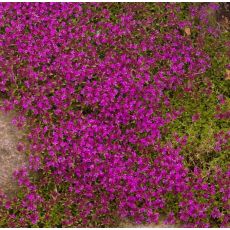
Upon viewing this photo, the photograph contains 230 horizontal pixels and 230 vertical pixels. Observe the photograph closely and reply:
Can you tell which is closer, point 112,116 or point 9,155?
point 9,155

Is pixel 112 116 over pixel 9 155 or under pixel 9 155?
over

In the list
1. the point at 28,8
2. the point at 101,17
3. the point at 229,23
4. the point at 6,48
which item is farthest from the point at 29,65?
the point at 229,23

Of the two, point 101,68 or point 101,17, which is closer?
point 101,68

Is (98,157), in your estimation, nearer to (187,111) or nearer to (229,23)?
(187,111)
